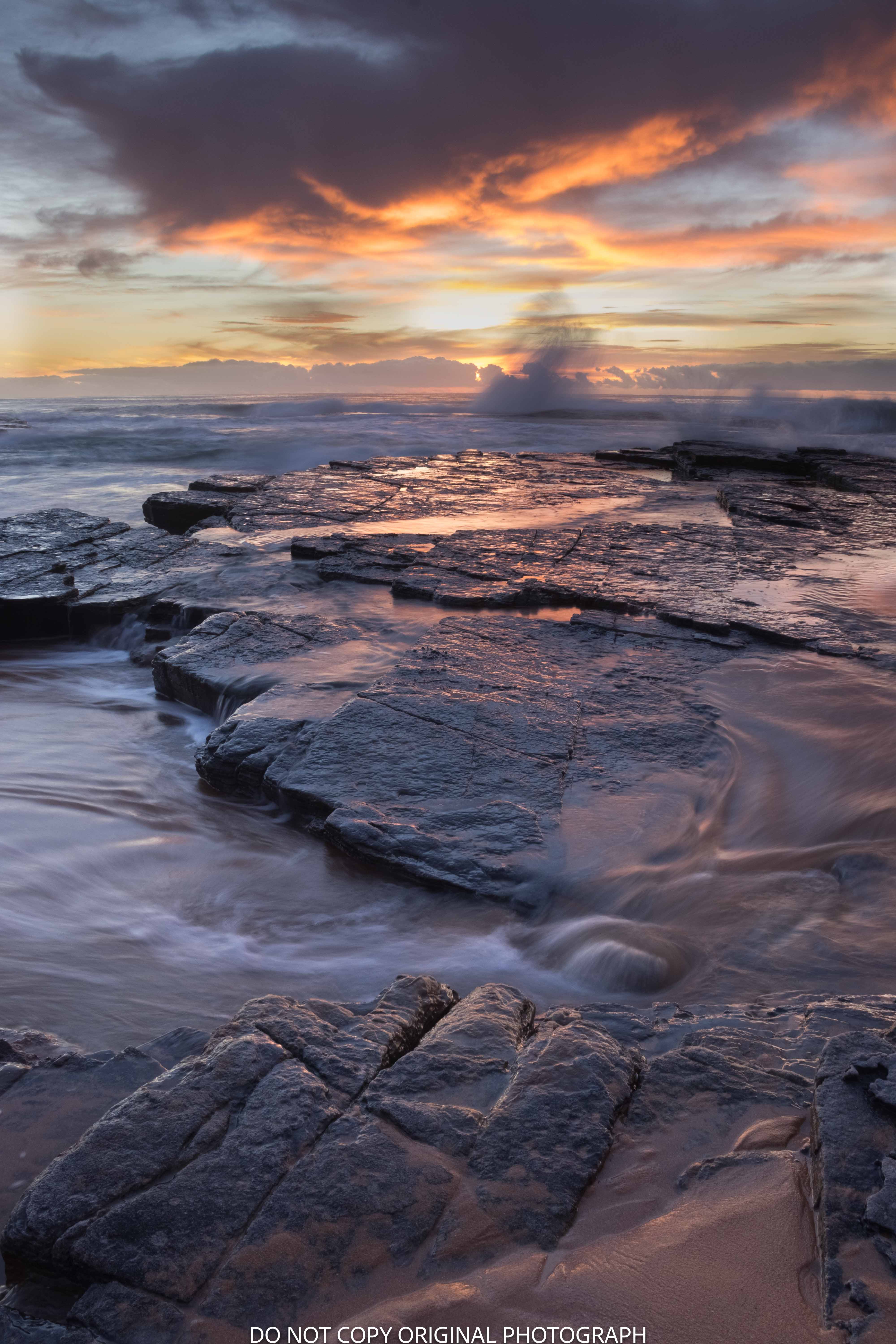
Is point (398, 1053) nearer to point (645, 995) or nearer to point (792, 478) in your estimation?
point (645, 995)

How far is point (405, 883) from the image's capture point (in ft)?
9.30

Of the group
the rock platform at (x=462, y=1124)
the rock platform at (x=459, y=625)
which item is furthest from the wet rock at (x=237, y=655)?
the rock platform at (x=462, y=1124)

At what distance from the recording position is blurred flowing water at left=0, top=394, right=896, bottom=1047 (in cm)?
242

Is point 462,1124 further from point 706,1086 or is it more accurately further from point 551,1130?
point 706,1086

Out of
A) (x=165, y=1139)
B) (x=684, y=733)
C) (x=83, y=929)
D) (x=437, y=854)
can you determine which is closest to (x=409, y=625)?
(x=684, y=733)

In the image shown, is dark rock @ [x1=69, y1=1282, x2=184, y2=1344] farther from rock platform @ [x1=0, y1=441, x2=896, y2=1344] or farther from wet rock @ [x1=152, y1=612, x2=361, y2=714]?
wet rock @ [x1=152, y1=612, x2=361, y2=714]

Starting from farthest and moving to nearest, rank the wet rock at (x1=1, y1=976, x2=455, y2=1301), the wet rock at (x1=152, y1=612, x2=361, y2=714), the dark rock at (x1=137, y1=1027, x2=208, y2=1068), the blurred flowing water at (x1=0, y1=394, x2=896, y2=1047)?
the wet rock at (x1=152, y1=612, x2=361, y2=714)
the blurred flowing water at (x1=0, y1=394, x2=896, y2=1047)
the dark rock at (x1=137, y1=1027, x2=208, y2=1068)
the wet rock at (x1=1, y1=976, x2=455, y2=1301)

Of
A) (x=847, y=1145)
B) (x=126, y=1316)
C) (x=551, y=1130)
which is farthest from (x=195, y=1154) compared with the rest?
(x=847, y=1145)

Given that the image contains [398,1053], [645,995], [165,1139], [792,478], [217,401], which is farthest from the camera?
[217,401]

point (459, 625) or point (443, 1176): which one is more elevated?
point (459, 625)

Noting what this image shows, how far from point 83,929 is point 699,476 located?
33.3 feet

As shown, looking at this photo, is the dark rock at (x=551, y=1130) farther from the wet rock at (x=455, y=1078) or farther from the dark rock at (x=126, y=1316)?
the dark rock at (x=126, y=1316)

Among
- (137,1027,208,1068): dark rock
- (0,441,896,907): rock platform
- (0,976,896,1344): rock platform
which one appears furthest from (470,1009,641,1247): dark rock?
(0,441,896,907): rock platform

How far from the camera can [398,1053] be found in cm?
180
